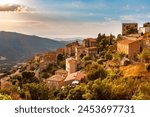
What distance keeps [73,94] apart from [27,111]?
2.46 metres

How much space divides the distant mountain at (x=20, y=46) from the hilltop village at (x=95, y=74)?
3032mm

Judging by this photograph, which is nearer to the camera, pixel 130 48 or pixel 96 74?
pixel 96 74

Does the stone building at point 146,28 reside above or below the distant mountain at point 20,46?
above

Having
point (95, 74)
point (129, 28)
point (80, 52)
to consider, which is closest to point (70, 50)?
point (80, 52)

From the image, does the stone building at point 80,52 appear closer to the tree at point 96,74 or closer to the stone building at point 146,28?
the stone building at point 146,28

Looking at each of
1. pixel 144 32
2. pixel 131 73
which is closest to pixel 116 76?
pixel 131 73

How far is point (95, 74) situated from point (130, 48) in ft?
9.01

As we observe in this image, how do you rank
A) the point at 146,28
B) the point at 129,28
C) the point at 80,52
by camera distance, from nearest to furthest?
the point at 146,28 < the point at 80,52 < the point at 129,28

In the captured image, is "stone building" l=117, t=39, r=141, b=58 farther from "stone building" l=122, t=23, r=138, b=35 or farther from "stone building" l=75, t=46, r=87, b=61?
"stone building" l=122, t=23, r=138, b=35

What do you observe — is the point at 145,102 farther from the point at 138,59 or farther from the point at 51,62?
the point at 51,62

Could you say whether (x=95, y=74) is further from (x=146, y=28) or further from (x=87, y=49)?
(x=146, y=28)

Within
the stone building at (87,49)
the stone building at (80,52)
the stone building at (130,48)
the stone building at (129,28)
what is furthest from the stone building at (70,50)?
the stone building at (130,48)

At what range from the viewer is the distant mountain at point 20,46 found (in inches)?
682

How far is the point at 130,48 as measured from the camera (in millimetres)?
9078
